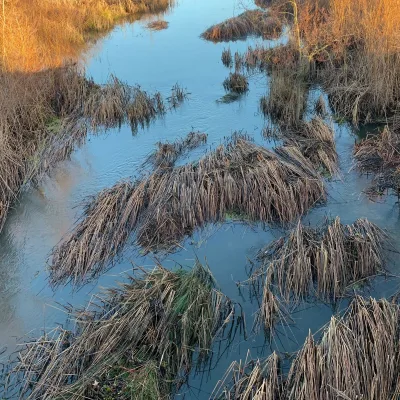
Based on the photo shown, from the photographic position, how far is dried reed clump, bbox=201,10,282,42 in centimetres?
1305

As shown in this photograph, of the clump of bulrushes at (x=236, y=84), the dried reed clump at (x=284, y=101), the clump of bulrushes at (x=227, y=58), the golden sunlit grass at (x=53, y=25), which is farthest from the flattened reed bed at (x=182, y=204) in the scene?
the clump of bulrushes at (x=227, y=58)

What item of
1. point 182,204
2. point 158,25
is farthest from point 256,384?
point 158,25

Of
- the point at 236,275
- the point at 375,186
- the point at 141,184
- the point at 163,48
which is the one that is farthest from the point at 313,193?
the point at 163,48

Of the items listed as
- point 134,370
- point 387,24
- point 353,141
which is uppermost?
point 387,24

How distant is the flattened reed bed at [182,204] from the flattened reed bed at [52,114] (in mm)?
1576

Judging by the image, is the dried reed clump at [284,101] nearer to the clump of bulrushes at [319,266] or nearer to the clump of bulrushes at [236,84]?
the clump of bulrushes at [236,84]

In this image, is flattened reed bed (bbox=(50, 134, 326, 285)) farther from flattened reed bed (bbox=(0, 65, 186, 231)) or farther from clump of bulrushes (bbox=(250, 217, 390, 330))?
flattened reed bed (bbox=(0, 65, 186, 231))

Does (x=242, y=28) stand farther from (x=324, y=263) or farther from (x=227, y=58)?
(x=324, y=263)

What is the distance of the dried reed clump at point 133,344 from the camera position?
3.63 metres

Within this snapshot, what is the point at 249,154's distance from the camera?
666 centimetres

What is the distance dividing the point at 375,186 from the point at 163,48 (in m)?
8.43

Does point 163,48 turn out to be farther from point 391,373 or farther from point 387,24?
point 391,373

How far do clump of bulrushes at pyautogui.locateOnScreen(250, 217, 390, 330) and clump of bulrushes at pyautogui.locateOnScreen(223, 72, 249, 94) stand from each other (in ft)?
18.0

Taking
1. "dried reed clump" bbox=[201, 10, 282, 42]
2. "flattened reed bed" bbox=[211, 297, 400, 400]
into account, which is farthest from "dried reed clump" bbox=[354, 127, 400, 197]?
"dried reed clump" bbox=[201, 10, 282, 42]
